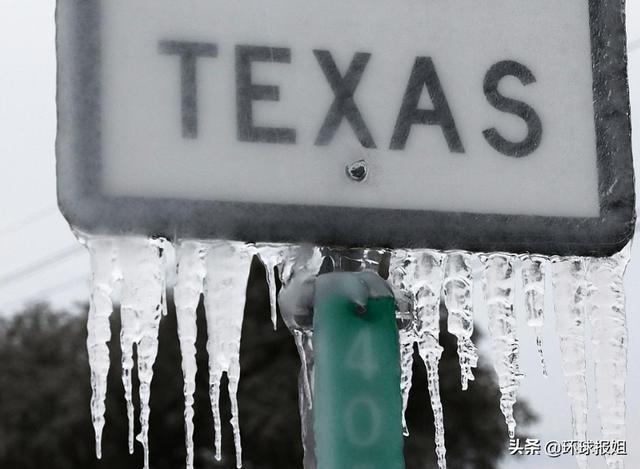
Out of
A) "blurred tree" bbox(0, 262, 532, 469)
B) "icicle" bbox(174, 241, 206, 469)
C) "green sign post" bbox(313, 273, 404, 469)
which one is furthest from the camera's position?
"blurred tree" bbox(0, 262, 532, 469)

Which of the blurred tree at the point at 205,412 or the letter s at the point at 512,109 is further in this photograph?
the blurred tree at the point at 205,412

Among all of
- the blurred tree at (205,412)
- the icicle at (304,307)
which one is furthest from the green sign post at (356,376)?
the blurred tree at (205,412)

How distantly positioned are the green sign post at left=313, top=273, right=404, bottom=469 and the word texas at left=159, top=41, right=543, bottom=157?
12 cm

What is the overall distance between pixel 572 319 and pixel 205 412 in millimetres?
9817

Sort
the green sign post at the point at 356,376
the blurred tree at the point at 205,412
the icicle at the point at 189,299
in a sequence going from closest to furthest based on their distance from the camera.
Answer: the green sign post at the point at 356,376, the icicle at the point at 189,299, the blurred tree at the point at 205,412

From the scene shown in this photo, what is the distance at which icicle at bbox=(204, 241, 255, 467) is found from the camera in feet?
3.13

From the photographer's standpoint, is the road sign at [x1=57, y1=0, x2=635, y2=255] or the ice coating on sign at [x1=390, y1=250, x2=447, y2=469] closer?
the road sign at [x1=57, y1=0, x2=635, y2=255]

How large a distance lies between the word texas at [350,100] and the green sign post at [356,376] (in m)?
0.12

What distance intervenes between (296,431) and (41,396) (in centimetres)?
300

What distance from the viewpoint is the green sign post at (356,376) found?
0.84 m

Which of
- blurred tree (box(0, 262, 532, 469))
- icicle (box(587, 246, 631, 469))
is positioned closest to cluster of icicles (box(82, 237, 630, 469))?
icicle (box(587, 246, 631, 469))

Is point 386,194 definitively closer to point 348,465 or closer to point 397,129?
point 397,129

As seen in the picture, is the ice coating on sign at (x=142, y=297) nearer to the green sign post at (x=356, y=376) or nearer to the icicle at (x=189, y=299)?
the icicle at (x=189, y=299)

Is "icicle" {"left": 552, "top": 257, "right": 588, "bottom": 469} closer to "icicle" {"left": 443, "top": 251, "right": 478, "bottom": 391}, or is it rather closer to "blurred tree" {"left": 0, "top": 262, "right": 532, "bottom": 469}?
"icicle" {"left": 443, "top": 251, "right": 478, "bottom": 391}
